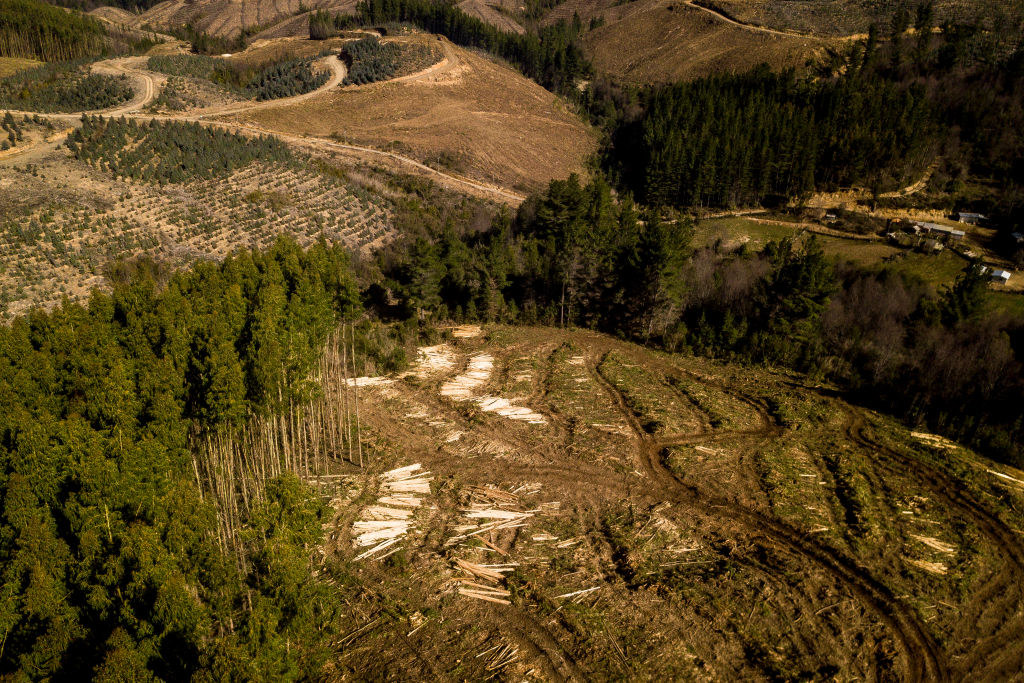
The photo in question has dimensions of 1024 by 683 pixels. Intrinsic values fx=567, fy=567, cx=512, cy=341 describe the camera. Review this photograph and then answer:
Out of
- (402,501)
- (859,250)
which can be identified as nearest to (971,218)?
(859,250)

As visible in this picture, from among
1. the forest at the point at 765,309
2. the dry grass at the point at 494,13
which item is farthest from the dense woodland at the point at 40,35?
the forest at the point at 765,309

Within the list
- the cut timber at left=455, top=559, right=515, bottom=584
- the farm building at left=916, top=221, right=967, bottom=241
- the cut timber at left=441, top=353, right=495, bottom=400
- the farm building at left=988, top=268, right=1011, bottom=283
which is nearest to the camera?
the cut timber at left=455, top=559, right=515, bottom=584

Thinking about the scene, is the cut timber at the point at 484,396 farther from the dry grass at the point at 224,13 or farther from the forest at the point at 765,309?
the dry grass at the point at 224,13

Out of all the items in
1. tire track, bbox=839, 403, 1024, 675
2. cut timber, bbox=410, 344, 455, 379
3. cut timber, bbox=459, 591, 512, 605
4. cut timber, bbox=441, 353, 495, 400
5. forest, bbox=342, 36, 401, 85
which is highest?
forest, bbox=342, 36, 401, 85

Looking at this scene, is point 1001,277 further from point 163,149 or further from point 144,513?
point 163,149

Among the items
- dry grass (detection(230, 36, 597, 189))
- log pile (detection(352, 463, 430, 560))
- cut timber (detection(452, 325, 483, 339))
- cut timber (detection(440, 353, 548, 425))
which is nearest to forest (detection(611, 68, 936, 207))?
dry grass (detection(230, 36, 597, 189))

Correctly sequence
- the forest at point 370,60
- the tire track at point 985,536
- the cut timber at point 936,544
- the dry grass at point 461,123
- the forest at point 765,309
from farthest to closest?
1. the forest at point 370,60
2. the dry grass at point 461,123
3. the forest at point 765,309
4. the cut timber at point 936,544
5. the tire track at point 985,536

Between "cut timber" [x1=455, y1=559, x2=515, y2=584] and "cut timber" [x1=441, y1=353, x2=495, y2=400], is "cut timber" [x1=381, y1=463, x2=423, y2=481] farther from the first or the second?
"cut timber" [x1=441, y1=353, x2=495, y2=400]

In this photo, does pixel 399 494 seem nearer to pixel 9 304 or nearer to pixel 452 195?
pixel 9 304
